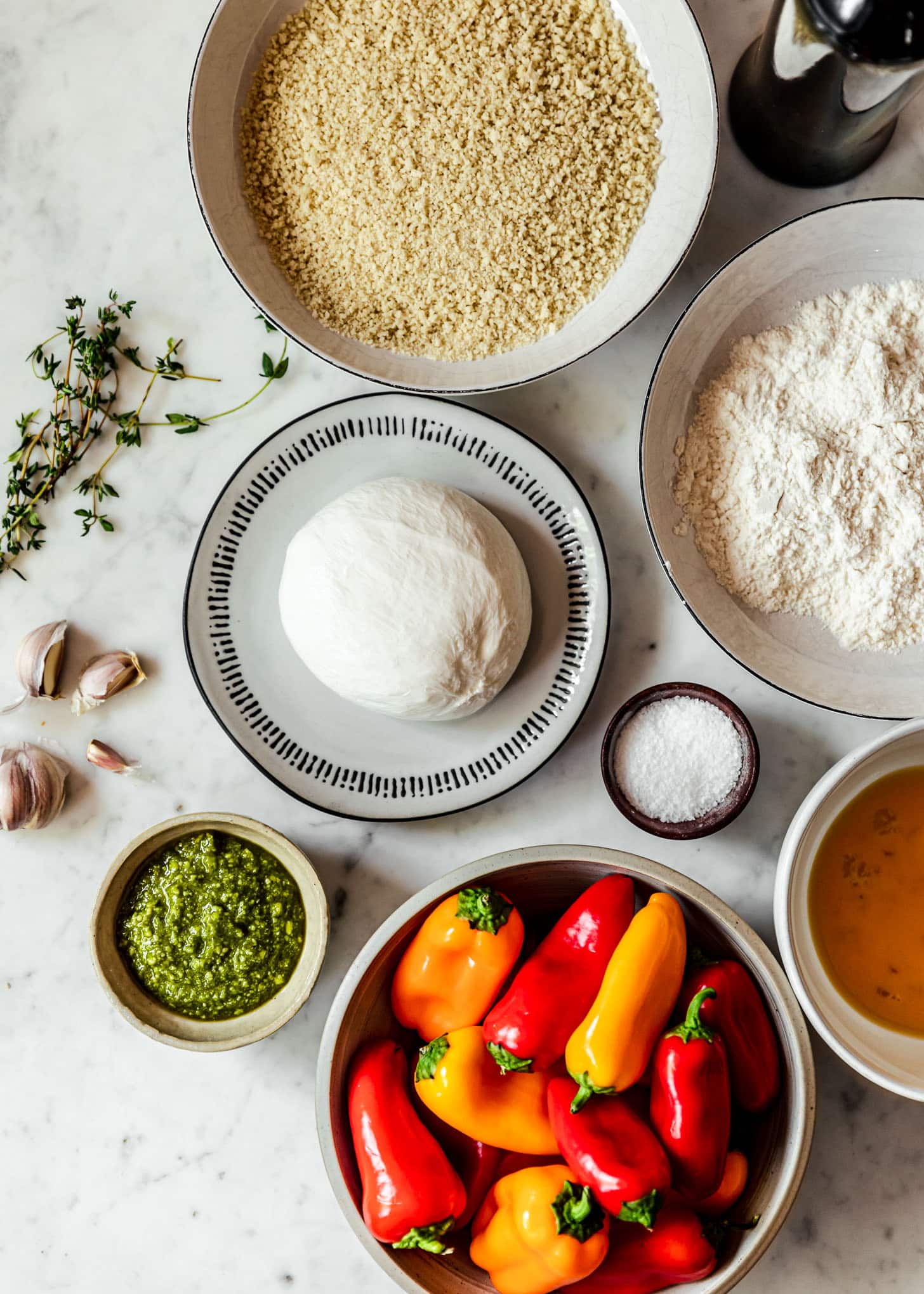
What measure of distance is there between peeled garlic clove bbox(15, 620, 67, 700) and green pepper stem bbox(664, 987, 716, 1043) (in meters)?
0.93

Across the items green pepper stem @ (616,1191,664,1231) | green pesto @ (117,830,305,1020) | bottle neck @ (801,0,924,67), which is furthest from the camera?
green pesto @ (117,830,305,1020)

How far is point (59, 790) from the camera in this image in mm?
1348

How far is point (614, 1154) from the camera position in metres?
1.06

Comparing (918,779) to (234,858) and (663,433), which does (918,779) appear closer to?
(663,433)

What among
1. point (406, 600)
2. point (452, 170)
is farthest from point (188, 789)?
point (452, 170)

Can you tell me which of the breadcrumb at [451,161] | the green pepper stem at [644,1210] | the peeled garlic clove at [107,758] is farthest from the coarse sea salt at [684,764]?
the peeled garlic clove at [107,758]

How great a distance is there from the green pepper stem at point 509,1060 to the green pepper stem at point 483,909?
13 cm

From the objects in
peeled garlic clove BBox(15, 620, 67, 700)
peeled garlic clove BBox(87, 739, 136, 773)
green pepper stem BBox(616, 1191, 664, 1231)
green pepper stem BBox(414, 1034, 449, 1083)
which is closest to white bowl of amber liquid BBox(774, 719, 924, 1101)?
green pepper stem BBox(616, 1191, 664, 1231)

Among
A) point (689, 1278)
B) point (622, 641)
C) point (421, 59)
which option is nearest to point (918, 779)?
point (622, 641)

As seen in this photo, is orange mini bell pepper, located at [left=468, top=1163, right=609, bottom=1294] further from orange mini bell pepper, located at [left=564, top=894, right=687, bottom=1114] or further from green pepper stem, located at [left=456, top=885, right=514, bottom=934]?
green pepper stem, located at [left=456, top=885, right=514, bottom=934]

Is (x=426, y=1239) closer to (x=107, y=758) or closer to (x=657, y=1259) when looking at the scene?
(x=657, y=1259)

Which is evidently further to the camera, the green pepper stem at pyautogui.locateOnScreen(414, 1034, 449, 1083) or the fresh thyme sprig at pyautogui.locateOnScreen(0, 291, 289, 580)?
the fresh thyme sprig at pyautogui.locateOnScreen(0, 291, 289, 580)

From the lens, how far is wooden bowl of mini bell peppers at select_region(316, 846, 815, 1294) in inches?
43.0

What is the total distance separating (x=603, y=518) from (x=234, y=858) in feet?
2.22
